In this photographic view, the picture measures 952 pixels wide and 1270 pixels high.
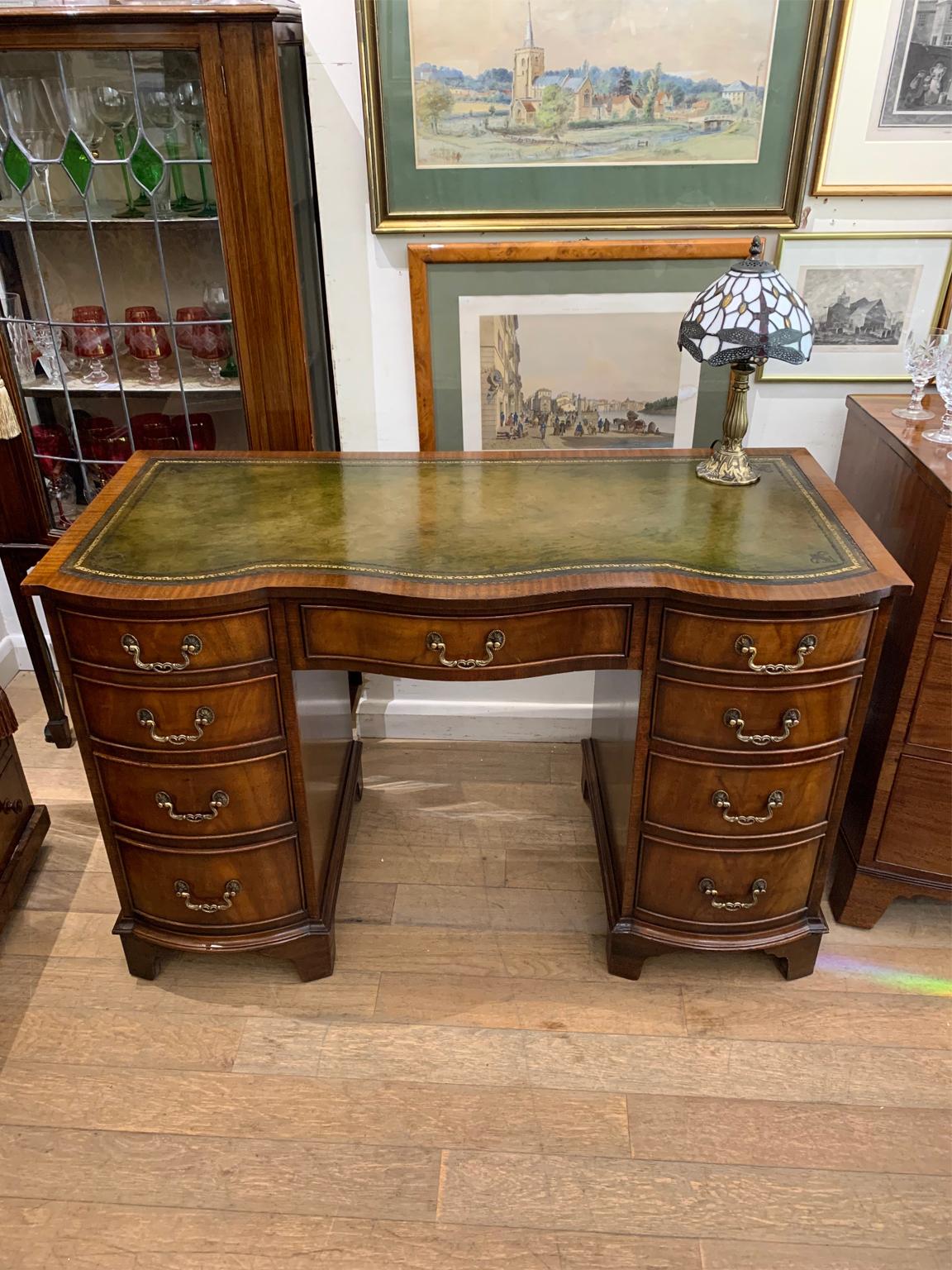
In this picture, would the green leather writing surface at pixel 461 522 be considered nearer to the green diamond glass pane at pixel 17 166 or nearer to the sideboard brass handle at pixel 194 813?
the sideboard brass handle at pixel 194 813

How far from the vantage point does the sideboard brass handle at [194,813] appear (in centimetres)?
175

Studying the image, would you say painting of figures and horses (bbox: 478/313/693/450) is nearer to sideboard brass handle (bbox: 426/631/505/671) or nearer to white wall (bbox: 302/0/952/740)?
white wall (bbox: 302/0/952/740)

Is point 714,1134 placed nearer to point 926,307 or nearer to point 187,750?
point 187,750

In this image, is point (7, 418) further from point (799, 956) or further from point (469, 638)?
point (799, 956)

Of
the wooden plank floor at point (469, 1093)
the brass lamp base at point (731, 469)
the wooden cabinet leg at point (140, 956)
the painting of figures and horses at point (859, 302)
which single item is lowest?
the wooden plank floor at point (469, 1093)

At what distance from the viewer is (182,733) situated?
168 centimetres

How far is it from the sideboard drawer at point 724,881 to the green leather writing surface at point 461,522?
57 cm

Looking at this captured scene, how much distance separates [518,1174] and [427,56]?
206cm

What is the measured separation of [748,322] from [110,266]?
133 centimetres

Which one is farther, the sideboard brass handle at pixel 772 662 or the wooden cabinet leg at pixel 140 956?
the wooden cabinet leg at pixel 140 956

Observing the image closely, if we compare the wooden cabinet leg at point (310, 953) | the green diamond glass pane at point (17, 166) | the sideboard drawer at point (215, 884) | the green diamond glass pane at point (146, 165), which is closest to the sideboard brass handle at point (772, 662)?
the sideboard drawer at point (215, 884)

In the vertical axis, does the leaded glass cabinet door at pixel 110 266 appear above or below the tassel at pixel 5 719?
above

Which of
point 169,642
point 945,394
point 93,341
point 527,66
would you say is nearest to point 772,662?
point 945,394

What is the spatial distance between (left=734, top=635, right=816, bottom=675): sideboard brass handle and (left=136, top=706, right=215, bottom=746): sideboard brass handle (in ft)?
2.96
